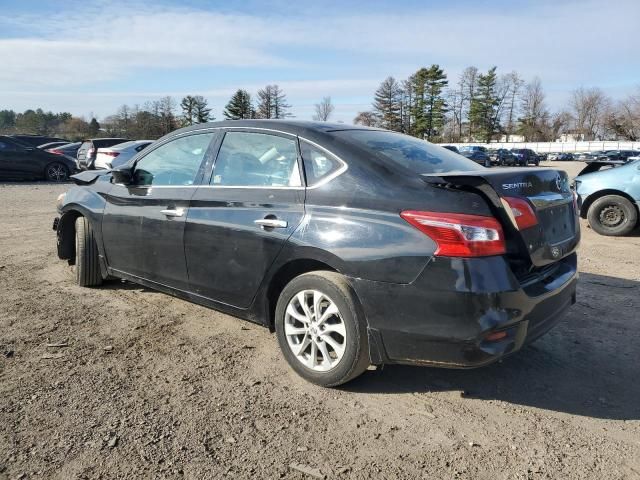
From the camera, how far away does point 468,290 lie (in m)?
2.58

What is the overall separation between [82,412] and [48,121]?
10784cm

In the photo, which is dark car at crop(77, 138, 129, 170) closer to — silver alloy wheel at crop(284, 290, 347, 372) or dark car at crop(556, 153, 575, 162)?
silver alloy wheel at crop(284, 290, 347, 372)

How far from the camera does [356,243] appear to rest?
286cm

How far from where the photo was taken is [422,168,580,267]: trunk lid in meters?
2.71

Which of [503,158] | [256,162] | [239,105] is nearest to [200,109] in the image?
[239,105]

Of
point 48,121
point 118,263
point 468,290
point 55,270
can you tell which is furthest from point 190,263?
point 48,121

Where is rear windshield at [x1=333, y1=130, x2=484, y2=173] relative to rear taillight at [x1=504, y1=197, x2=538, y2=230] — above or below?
above

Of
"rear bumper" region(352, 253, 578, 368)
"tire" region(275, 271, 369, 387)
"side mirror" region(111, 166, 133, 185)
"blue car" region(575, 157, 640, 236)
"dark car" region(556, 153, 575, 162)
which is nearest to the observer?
"rear bumper" region(352, 253, 578, 368)

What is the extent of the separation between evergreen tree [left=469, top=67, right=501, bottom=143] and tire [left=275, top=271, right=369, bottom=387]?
316 feet

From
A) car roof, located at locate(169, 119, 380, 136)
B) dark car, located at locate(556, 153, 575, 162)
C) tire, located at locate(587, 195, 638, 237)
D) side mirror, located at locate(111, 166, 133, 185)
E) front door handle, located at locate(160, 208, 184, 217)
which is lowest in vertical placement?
tire, located at locate(587, 195, 638, 237)

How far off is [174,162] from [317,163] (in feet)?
4.87

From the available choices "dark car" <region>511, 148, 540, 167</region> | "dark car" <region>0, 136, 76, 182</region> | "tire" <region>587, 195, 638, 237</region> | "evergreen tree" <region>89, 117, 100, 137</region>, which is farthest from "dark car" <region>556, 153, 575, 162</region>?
Answer: "tire" <region>587, 195, 638, 237</region>

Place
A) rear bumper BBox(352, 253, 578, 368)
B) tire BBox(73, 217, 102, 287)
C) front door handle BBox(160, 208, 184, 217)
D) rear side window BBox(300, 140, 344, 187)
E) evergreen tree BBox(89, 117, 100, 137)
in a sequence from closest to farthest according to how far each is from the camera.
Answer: rear bumper BBox(352, 253, 578, 368)
rear side window BBox(300, 140, 344, 187)
front door handle BBox(160, 208, 184, 217)
tire BBox(73, 217, 102, 287)
evergreen tree BBox(89, 117, 100, 137)

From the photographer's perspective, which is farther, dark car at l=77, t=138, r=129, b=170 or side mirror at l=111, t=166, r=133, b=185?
dark car at l=77, t=138, r=129, b=170
